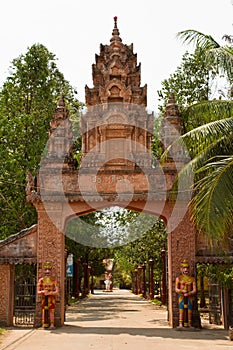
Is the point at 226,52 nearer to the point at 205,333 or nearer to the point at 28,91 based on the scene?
the point at 205,333

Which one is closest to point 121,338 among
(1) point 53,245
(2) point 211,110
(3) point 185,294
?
(3) point 185,294

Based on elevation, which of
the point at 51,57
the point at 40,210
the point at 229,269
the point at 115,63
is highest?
the point at 51,57

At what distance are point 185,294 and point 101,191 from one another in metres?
4.23

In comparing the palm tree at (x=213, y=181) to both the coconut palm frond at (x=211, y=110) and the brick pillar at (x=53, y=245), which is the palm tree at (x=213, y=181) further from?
the brick pillar at (x=53, y=245)

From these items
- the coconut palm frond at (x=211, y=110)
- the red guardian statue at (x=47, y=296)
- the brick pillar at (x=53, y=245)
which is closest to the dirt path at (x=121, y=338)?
the red guardian statue at (x=47, y=296)

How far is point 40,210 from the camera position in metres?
16.4

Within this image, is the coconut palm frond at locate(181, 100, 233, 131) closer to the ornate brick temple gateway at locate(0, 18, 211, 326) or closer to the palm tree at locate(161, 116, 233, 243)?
the palm tree at locate(161, 116, 233, 243)

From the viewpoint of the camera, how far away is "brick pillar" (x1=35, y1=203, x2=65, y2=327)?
52.6 ft

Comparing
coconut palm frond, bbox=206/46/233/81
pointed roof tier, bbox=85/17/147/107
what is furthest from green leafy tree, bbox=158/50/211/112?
coconut palm frond, bbox=206/46/233/81

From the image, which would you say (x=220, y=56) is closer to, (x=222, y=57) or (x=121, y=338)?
(x=222, y=57)

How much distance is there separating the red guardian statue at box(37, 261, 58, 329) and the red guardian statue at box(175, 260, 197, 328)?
3845 mm

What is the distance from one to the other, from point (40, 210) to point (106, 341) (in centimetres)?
516

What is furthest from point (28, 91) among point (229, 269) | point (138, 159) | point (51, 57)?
point (229, 269)

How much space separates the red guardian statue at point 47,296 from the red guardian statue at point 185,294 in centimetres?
385
